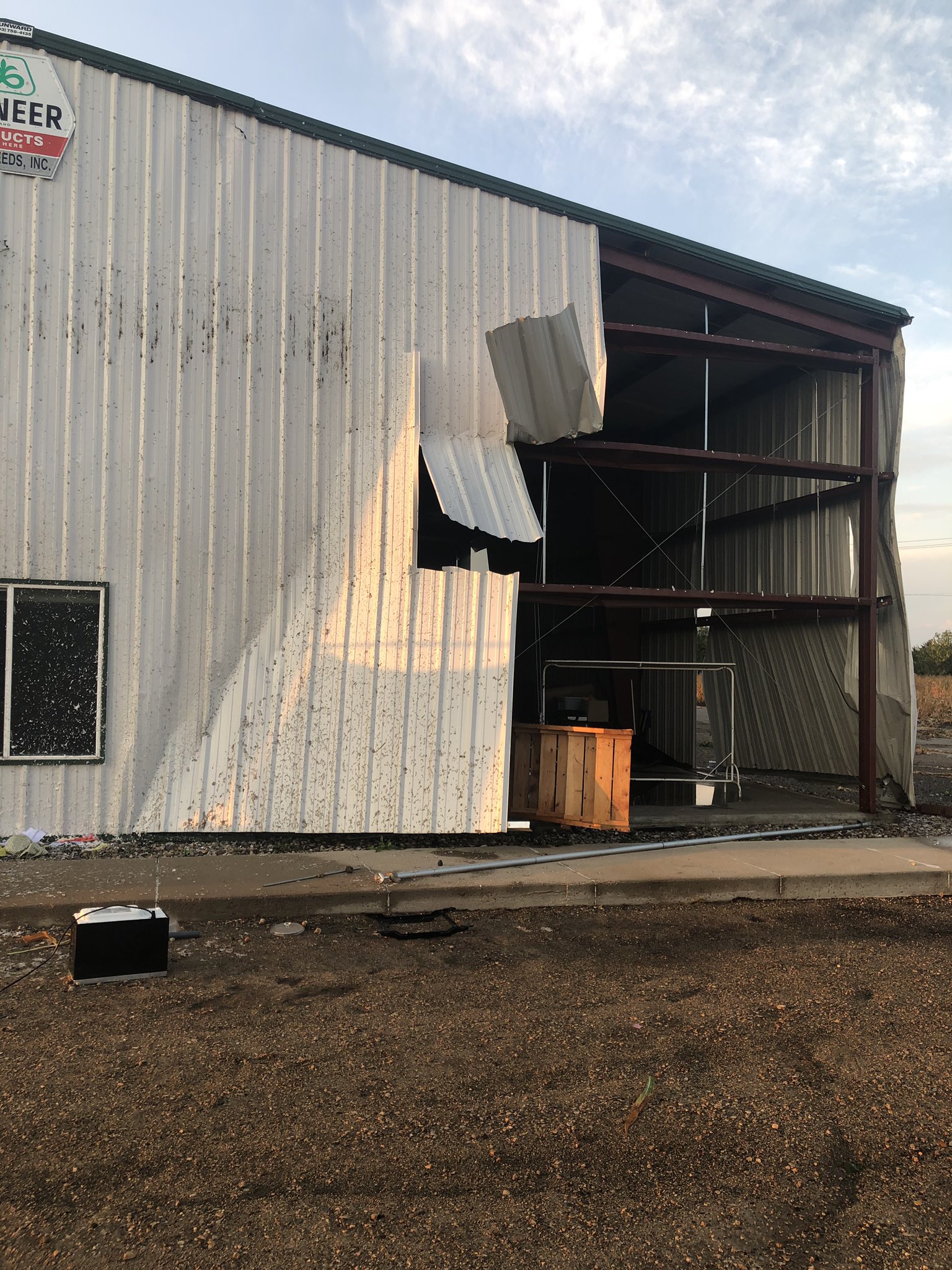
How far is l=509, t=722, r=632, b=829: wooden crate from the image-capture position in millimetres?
9977

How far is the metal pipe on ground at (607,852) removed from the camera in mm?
7562

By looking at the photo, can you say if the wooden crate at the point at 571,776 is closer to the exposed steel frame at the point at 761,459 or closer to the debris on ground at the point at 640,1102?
the exposed steel frame at the point at 761,459

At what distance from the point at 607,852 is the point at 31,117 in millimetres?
8960

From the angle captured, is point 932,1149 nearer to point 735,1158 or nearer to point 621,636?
point 735,1158

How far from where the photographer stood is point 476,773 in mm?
9078

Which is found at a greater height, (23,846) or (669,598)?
(669,598)

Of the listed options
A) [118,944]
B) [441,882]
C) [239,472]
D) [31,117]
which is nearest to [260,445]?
[239,472]

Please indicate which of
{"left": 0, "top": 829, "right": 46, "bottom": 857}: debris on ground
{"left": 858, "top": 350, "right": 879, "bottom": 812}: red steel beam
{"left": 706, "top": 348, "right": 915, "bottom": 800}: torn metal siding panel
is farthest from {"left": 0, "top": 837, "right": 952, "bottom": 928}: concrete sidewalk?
{"left": 706, "top": 348, "right": 915, "bottom": 800}: torn metal siding panel

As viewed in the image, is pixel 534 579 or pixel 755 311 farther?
pixel 534 579

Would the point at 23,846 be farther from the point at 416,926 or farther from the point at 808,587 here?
the point at 808,587

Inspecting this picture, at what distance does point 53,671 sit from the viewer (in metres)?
8.39

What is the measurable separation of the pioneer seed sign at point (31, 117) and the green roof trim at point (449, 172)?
213mm

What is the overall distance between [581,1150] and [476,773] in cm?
567

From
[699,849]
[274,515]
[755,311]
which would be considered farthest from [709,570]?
[274,515]
